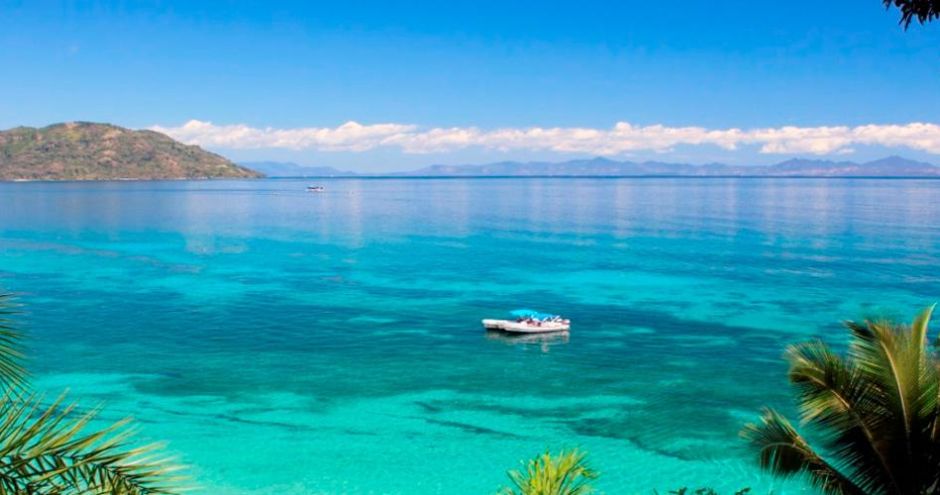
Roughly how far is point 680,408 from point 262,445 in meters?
20.0

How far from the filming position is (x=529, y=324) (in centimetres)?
5394

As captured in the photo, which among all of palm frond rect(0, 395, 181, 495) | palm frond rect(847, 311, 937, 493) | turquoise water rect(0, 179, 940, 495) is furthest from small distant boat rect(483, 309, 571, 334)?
palm frond rect(0, 395, 181, 495)

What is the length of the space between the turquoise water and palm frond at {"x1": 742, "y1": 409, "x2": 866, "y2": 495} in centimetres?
1542

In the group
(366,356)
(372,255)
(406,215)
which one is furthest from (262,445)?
(406,215)

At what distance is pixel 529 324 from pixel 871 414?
39.3 m

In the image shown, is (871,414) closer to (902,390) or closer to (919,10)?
(902,390)

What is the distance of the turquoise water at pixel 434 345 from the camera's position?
110ft

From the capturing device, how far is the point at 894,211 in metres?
178

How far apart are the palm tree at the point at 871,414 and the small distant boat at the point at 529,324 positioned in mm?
37379

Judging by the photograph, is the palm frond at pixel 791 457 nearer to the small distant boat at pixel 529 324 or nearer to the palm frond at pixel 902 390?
the palm frond at pixel 902 390

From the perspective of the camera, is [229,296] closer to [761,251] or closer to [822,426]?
[822,426]

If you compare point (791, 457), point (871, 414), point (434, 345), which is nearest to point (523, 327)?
point (434, 345)

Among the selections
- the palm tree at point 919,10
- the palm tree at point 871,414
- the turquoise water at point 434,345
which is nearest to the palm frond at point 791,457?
the palm tree at point 871,414

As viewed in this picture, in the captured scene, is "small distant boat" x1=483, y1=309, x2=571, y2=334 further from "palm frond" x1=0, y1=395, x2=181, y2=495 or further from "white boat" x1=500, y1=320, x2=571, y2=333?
"palm frond" x1=0, y1=395, x2=181, y2=495
